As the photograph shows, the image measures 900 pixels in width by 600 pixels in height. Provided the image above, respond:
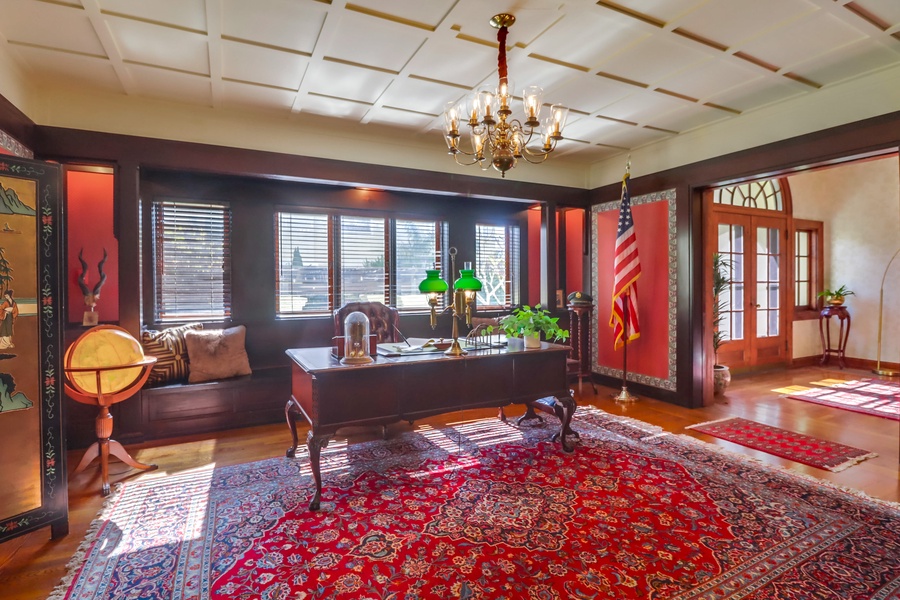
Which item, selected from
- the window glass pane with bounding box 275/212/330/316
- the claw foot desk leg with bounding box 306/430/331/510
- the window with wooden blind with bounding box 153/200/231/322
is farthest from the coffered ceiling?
the claw foot desk leg with bounding box 306/430/331/510

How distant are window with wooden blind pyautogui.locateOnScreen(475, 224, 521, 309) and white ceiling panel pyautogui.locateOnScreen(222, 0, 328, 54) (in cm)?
382

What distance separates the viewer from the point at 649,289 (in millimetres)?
5598

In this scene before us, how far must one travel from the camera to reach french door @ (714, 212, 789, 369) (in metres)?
6.78

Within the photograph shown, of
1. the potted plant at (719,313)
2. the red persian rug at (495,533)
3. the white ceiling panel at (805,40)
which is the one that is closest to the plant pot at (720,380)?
the potted plant at (719,313)

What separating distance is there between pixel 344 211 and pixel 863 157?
16.9ft

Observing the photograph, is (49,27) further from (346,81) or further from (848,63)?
(848,63)

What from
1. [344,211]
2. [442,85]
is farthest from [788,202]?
[344,211]

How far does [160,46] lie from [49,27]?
2.01 feet

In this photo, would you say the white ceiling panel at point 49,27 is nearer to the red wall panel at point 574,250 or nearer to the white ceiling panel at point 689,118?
the white ceiling panel at point 689,118

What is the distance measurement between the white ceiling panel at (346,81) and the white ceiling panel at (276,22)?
321 millimetres

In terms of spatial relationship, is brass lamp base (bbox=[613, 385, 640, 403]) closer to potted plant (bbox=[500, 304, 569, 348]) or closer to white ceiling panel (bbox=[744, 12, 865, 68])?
potted plant (bbox=[500, 304, 569, 348])

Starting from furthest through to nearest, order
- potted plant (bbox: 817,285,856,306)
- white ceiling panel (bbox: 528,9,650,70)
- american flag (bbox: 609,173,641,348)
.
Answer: potted plant (bbox: 817,285,856,306)
american flag (bbox: 609,173,641,348)
white ceiling panel (bbox: 528,9,650,70)

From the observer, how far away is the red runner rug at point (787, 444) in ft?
11.5

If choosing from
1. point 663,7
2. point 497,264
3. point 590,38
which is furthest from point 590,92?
point 497,264
